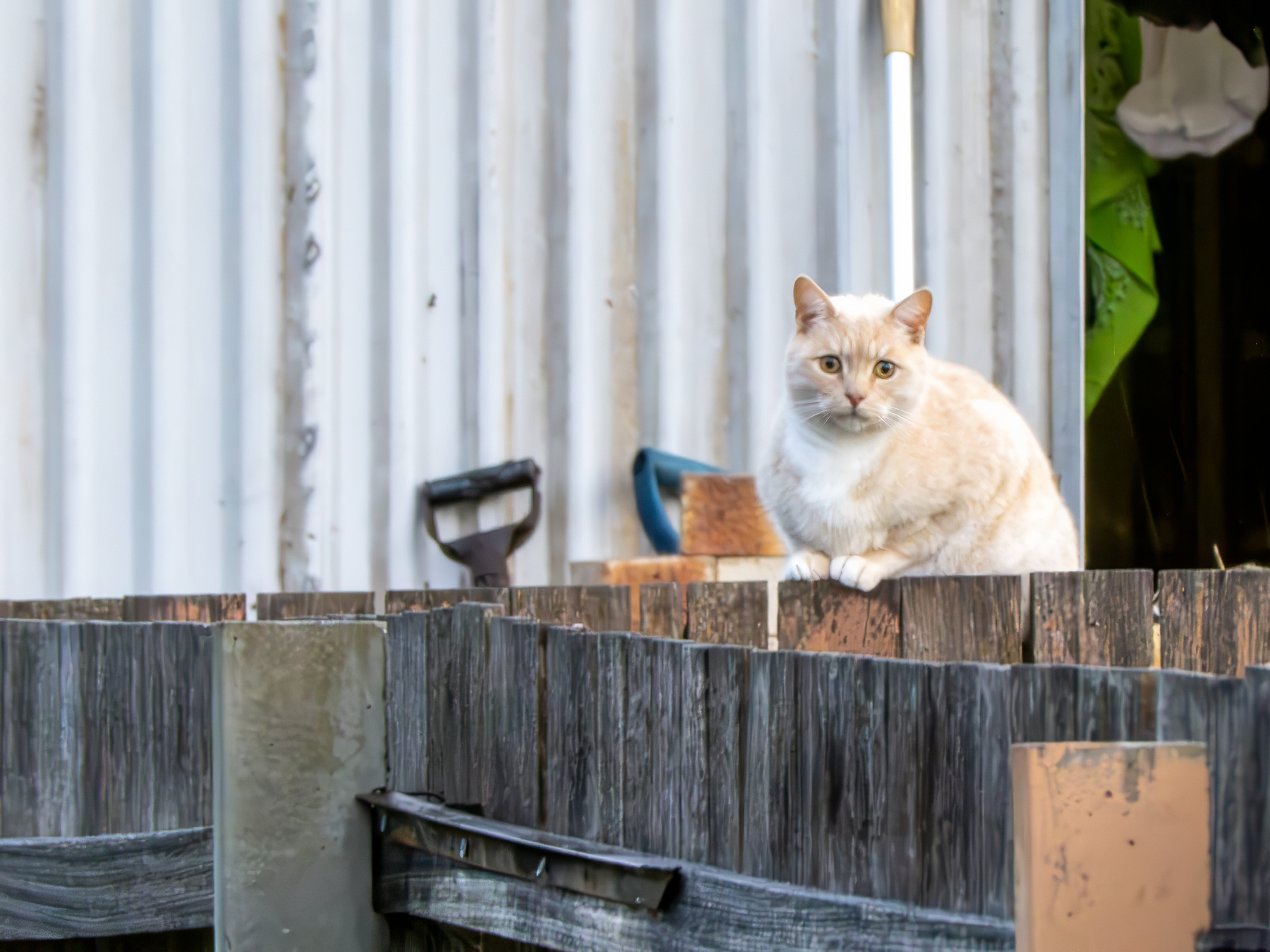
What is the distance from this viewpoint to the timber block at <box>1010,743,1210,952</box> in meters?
0.82

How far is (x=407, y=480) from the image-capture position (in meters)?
3.58

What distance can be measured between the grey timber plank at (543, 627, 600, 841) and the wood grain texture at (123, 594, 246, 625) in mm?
1202

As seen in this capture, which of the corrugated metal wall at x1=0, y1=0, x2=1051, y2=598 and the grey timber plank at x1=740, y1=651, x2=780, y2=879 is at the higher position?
the corrugated metal wall at x1=0, y1=0, x2=1051, y2=598

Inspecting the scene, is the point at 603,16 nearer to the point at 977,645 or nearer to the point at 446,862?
the point at 977,645

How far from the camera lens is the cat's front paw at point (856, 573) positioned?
2.01 meters

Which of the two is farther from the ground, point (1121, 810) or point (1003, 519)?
point (1003, 519)

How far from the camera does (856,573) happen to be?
2088 millimetres

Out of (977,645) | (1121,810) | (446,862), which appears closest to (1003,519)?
(977,645)

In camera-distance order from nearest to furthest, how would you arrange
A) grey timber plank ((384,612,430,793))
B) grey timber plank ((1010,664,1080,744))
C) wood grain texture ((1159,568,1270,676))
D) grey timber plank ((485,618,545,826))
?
grey timber plank ((1010,664,1080,744)) < grey timber plank ((485,618,545,826)) < grey timber plank ((384,612,430,793)) < wood grain texture ((1159,568,1270,676))

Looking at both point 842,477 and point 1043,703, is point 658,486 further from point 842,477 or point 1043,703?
point 1043,703

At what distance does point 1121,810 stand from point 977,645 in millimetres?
945

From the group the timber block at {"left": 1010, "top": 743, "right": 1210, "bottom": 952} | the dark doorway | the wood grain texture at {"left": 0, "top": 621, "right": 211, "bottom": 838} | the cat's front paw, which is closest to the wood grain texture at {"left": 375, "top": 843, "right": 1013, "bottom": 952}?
the timber block at {"left": 1010, "top": 743, "right": 1210, "bottom": 952}

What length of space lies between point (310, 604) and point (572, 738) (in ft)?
3.76

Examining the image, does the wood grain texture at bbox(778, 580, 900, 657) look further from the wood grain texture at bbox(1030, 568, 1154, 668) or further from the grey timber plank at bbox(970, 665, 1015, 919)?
the grey timber plank at bbox(970, 665, 1015, 919)
